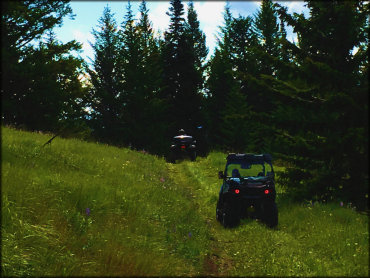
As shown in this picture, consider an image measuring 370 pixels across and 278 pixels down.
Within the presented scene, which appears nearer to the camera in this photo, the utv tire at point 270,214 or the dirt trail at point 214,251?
the dirt trail at point 214,251

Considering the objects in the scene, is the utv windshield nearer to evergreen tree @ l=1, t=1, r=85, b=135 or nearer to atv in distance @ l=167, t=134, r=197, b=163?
Result: atv in distance @ l=167, t=134, r=197, b=163

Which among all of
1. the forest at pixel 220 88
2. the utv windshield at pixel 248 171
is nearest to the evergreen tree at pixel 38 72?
the forest at pixel 220 88

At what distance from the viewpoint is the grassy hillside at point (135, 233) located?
15.8 ft

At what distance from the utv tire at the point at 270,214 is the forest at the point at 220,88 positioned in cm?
65

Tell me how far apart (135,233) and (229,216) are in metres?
2.92

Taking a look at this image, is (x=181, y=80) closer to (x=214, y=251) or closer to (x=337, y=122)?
(x=214, y=251)

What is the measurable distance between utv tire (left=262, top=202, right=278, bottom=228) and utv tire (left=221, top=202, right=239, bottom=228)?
0.75m

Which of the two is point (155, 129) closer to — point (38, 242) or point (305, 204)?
point (305, 204)

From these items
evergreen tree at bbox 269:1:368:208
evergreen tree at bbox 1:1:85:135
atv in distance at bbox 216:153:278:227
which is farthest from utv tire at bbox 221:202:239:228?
evergreen tree at bbox 1:1:85:135

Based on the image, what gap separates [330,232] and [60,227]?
569 cm

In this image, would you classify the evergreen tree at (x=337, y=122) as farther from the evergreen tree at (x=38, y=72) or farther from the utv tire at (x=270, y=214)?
the evergreen tree at (x=38, y=72)

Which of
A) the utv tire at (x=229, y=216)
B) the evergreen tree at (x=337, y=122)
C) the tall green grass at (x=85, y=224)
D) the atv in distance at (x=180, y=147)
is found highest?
the evergreen tree at (x=337, y=122)

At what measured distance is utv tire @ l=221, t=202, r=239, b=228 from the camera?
320 inches

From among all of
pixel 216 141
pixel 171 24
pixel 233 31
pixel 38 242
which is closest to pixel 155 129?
pixel 216 141
